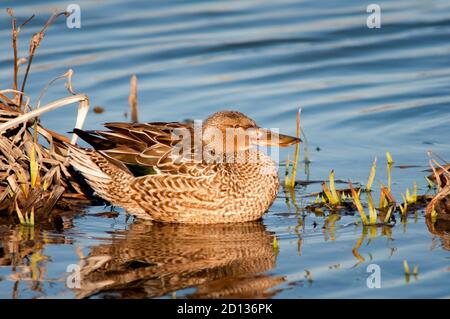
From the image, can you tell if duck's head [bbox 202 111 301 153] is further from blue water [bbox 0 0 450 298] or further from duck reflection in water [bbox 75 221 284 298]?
duck reflection in water [bbox 75 221 284 298]

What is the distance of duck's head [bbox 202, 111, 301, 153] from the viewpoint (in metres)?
8.82

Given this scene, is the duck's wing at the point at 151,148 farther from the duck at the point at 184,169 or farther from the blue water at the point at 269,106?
the blue water at the point at 269,106

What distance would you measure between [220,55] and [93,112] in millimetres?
3211

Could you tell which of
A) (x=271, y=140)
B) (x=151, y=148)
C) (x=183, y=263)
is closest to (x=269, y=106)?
(x=271, y=140)

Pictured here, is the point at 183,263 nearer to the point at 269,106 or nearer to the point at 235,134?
the point at 235,134

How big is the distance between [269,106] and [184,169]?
4049mm

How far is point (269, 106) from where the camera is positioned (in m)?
12.4

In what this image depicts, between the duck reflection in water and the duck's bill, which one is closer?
the duck reflection in water

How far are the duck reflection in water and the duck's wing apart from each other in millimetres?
506

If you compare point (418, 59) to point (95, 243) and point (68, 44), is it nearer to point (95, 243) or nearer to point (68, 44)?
point (68, 44)

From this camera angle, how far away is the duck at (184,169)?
855 centimetres

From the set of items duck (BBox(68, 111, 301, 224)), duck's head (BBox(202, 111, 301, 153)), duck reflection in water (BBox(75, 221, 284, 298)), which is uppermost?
duck's head (BBox(202, 111, 301, 153))

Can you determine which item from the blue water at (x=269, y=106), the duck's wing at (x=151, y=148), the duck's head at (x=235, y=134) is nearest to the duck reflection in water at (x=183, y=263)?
the blue water at (x=269, y=106)

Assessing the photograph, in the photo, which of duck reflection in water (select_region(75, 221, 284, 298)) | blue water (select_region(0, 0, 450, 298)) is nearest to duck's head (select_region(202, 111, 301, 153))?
blue water (select_region(0, 0, 450, 298))
